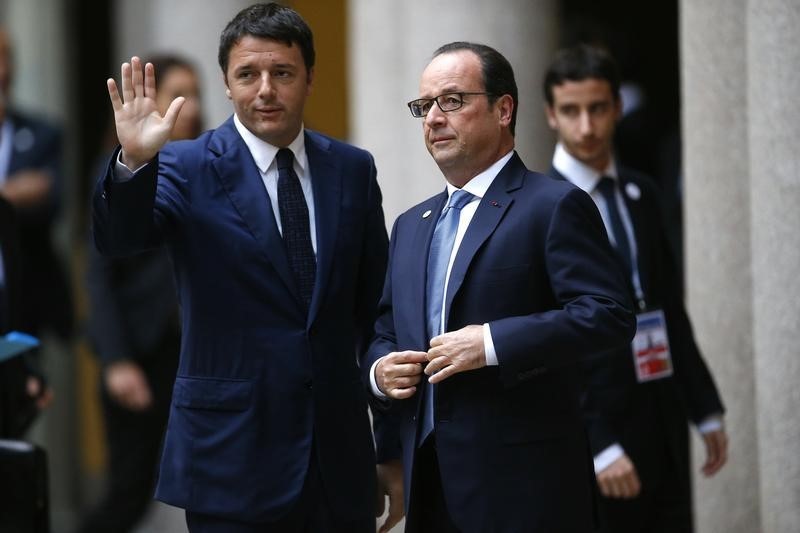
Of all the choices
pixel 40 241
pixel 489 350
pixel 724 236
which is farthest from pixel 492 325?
pixel 40 241

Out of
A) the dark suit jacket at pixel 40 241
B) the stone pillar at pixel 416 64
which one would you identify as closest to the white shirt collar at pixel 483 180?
the stone pillar at pixel 416 64

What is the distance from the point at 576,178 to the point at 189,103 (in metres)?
2.42

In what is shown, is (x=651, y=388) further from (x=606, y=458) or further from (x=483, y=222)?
(x=483, y=222)

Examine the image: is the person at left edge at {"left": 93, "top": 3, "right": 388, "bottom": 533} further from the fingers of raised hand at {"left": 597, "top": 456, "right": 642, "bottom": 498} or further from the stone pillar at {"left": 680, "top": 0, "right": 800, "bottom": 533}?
the stone pillar at {"left": 680, "top": 0, "right": 800, "bottom": 533}

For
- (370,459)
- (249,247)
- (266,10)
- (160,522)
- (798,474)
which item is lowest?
(160,522)

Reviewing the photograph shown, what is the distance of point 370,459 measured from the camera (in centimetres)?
439

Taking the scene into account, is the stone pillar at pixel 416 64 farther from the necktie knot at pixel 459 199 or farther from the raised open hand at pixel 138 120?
the raised open hand at pixel 138 120

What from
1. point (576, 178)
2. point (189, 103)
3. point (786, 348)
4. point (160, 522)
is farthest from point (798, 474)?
point (160, 522)

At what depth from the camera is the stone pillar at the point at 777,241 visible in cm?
530

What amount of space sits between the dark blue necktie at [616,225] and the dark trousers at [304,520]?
5.01 ft

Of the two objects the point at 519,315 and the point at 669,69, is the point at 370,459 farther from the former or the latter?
the point at 669,69

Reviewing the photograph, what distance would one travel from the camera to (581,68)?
5.46 m

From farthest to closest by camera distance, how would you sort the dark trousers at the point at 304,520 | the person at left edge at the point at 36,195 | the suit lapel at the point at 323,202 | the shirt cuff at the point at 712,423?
the person at left edge at the point at 36,195 → the shirt cuff at the point at 712,423 → the suit lapel at the point at 323,202 → the dark trousers at the point at 304,520

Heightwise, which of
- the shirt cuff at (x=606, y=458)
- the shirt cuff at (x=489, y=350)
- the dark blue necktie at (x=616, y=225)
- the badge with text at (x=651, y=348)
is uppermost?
the dark blue necktie at (x=616, y=225)
